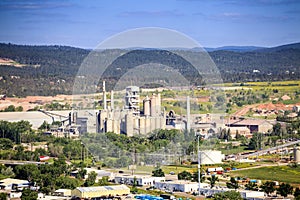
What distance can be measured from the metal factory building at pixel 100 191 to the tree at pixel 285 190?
120 inches

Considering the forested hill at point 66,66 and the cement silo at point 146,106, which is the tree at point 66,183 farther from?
the forested hill at point 66,66

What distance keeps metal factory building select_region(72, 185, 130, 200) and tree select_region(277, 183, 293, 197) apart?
3047 mm

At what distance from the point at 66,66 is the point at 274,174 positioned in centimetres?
3903

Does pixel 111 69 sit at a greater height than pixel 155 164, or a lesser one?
greater

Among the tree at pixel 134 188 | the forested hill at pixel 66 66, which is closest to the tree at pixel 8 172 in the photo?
the tree at pixel 134 188

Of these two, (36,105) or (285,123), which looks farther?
(36,105)

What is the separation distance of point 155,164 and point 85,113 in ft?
27.7

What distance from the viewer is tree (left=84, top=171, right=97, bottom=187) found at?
1823 centimetres

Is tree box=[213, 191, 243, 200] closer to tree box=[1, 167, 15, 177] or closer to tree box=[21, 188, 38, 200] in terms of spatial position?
tree box=[21, 188, 38, 200]

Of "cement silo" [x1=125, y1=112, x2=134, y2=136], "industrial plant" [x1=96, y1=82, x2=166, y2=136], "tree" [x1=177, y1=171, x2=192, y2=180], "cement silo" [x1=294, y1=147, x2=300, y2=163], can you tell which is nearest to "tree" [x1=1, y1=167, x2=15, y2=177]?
"tree" [x1=177, y1=171, x2=192, y2=180]

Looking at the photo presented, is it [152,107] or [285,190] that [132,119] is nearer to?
[152,107]

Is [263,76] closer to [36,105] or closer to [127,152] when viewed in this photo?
[36,105]

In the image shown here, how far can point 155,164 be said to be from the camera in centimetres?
2239

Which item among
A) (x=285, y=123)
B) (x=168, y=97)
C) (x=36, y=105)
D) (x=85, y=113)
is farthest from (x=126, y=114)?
(x=36, y=105)
